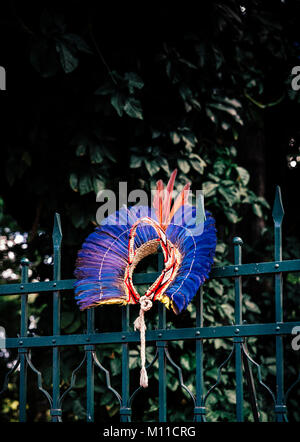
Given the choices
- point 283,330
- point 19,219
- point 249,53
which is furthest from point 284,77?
point 283,330

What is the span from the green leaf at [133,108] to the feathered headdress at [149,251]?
114 cm

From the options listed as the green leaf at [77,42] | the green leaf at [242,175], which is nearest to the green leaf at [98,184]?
the green leaf at [77,42]

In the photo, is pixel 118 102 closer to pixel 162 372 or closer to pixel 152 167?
pixel 152 167

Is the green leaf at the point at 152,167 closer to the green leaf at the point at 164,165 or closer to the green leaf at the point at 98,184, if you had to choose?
the green leaf at the point at 164,165

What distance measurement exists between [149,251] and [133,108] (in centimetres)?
132

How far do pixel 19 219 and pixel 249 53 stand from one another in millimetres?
2064

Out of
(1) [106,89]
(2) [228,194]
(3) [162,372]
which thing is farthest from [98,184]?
(3) [162,372]

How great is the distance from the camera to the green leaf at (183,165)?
4133mm

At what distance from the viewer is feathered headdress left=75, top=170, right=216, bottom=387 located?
8.51 ft

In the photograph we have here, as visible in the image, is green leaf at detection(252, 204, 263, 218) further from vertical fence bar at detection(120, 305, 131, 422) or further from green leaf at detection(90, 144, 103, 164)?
vertical fence bar at detection(120, 305, 131, 422)

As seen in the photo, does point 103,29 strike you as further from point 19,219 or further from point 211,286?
point 211,286

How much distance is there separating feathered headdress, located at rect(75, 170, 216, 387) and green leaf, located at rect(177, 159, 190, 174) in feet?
4.35

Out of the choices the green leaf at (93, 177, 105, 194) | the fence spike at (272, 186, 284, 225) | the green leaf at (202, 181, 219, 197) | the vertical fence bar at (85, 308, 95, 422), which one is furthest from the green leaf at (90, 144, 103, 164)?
the fence spike at (272, 186, 284, 225)

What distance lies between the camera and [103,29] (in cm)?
416
